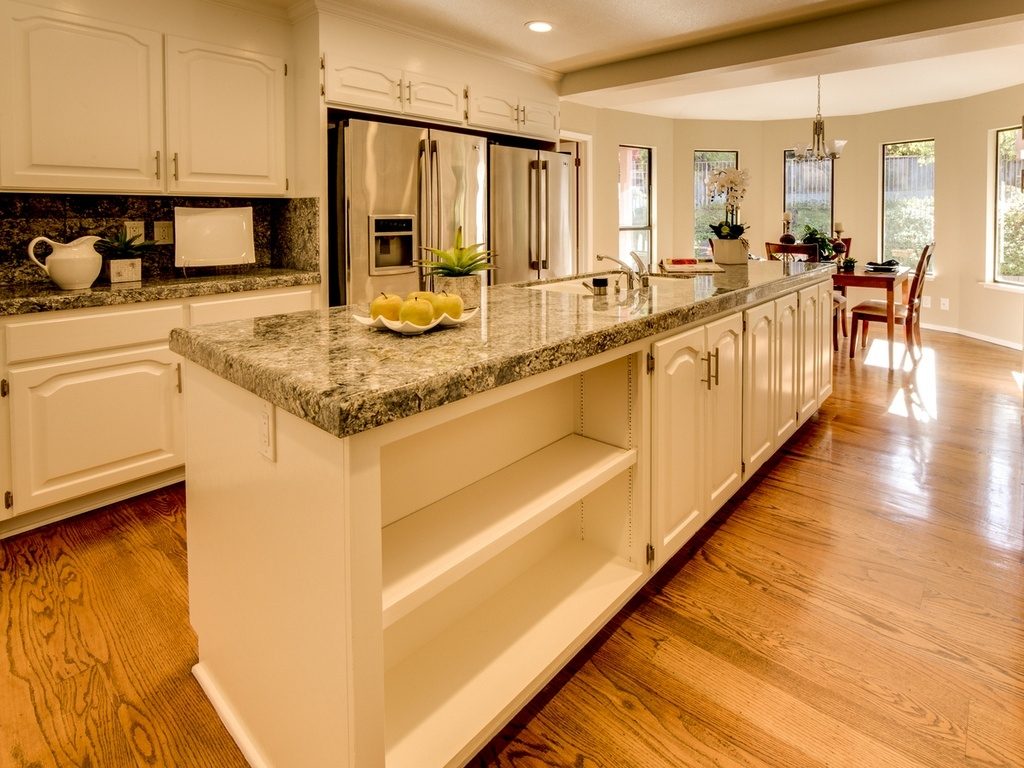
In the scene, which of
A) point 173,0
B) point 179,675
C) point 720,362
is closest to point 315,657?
point 179,675

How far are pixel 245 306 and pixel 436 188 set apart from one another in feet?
4.19

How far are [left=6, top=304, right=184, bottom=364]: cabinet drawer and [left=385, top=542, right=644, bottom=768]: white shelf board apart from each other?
1948 mm

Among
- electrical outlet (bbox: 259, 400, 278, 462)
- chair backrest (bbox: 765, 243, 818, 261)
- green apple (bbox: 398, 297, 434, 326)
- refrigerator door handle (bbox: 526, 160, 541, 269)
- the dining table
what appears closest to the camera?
electrical outlet (bbox: 259, 400, 278, 462)

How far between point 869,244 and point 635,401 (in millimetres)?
7139

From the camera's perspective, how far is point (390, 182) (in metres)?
3.54

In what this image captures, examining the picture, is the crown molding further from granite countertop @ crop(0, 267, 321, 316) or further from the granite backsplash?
granite countertop @ crop(0, 267, 321, 316)

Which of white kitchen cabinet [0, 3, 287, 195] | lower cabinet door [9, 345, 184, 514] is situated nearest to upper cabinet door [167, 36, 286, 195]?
white kitchen cabinet [0, 3, 287, 195]

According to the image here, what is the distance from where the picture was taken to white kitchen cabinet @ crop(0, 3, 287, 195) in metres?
2.62

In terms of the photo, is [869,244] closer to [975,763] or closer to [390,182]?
[390,182]

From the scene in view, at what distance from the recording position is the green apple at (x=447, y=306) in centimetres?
161

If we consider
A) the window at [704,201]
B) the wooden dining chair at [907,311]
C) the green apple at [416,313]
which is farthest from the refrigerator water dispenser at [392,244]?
the window at [704,201]

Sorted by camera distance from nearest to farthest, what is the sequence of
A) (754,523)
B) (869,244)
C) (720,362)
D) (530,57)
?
(720,362), (754,523), (530,57), (869,244)

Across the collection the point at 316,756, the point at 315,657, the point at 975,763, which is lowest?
the point at 975,763

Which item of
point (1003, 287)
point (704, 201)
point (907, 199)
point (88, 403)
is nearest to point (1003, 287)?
point (1003, 287)
